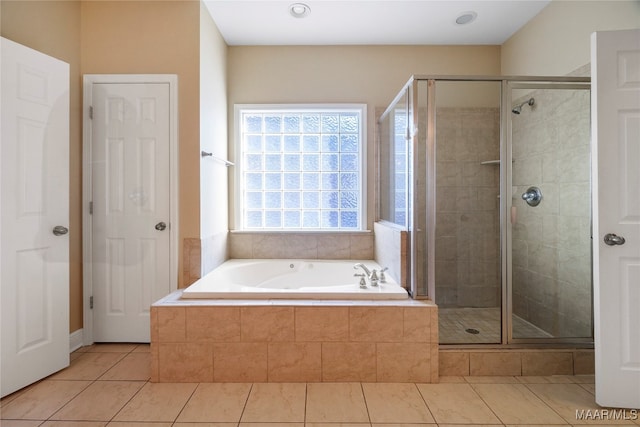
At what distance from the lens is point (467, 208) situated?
258cm

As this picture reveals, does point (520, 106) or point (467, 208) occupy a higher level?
point (520, 106)

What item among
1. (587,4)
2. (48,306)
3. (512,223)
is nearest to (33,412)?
(48,306)

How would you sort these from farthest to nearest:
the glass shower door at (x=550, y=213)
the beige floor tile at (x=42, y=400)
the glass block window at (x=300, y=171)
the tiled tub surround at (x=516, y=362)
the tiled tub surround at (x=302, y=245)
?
the glass block window at (x=300, y=171)
the tiled tub surround at (x=302, y=245)
the glass shower door at (x=550, y=213)
the tiled tub surround at (x=516, y=362)
the beige floor tile at (x=42, y=400)

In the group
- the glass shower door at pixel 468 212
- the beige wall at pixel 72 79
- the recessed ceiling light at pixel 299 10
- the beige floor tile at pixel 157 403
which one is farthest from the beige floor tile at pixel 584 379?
the beige wall at pixel 72 79

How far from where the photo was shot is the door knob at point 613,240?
1746mm

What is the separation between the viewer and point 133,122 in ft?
8.24

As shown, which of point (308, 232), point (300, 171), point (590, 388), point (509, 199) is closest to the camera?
point (590, 388)

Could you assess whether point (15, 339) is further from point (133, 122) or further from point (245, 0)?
point (245, 0)

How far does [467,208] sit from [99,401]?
2.58m

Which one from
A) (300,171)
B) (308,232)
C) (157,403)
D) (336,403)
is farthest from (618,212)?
(157,403)

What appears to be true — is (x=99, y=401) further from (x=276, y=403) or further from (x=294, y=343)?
(x=294, y=343)

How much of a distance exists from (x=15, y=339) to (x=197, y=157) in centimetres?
148

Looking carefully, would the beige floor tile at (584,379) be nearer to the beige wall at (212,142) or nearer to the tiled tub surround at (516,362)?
the tiled tub surround at (516,362)

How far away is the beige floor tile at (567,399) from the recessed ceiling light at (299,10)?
116 inches
